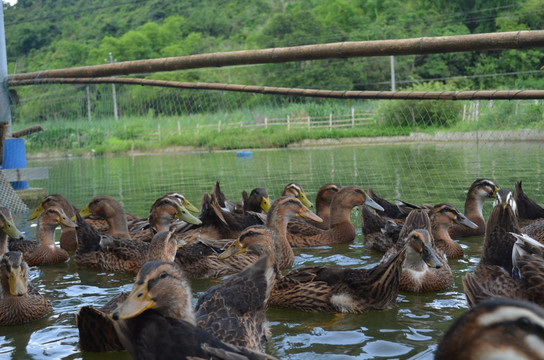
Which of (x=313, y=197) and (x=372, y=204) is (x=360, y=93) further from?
(x=313, y=197)

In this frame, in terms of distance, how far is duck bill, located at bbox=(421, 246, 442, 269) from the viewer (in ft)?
18.1

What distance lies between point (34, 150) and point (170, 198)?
13.9m

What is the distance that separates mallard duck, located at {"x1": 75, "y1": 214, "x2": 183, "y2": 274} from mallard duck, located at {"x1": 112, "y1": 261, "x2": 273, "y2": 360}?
3.35m

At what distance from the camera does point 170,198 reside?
25.9 feet

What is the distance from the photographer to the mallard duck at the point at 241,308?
397 centimetres

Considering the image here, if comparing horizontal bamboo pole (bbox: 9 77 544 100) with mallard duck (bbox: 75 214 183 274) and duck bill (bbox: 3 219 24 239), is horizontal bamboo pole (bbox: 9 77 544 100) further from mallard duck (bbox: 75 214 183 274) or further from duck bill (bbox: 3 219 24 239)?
duck bill (bbox: 3 219 24 239)

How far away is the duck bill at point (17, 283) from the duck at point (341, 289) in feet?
7.27

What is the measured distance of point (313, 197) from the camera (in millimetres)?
12141

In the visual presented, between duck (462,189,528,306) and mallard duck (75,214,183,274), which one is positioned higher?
duck (462,189,528,306)

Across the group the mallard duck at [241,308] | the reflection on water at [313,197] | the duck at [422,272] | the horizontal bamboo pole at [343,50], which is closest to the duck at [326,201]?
the reflection on water at [313,197]

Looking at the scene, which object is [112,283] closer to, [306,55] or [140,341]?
[140,341]

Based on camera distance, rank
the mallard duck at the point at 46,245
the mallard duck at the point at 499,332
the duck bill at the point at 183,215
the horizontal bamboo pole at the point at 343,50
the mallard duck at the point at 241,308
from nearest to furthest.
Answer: the mallard duck at the point at 499,332
the mallard duck at the point at 241,308
the horizontal bamboo pole at the point at 343,50
the duck bill at the point at 183,215
the mallard duck at the point at 46,245

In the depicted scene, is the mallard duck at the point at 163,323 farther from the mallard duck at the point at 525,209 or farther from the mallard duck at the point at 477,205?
the mallard duck at the point at 477,205

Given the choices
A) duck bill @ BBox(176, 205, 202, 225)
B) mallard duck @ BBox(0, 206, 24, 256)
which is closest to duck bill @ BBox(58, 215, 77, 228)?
mallard duck @ BBox(0, 206, 24, 256)
